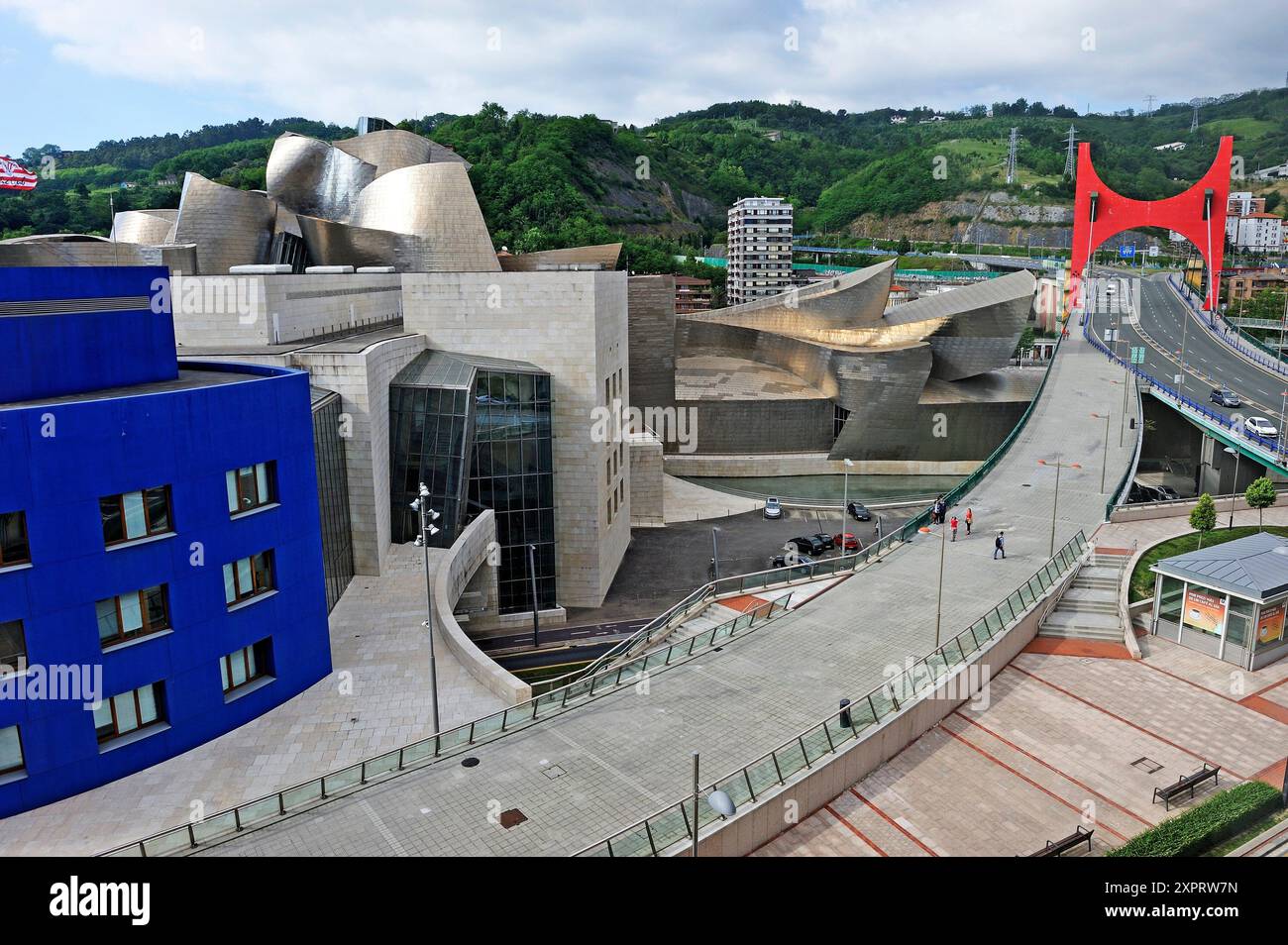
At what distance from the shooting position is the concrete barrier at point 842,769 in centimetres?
1266

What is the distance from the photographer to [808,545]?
3459cm

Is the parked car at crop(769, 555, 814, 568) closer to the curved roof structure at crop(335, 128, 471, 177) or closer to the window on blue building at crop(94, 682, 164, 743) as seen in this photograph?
the window on blue building at crop(94, 682, 164, 743)

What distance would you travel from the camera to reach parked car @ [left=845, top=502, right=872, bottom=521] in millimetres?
40531

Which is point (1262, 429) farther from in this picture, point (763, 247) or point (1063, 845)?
point (763, 247)

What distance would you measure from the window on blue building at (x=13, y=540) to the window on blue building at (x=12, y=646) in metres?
0.84

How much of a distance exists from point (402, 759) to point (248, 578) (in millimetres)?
4494

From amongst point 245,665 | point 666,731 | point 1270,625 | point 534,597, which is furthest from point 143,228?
point 1270,625

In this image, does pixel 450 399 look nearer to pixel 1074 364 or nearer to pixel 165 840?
pixel 165 840

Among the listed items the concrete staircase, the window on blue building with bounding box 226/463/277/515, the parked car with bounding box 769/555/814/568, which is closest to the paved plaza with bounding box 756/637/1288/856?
the concrete staircase

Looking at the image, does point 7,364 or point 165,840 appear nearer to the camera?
point 165,840

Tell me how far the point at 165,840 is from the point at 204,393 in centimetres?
661

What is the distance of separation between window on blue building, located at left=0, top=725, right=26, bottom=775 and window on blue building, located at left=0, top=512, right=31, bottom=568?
7.56 feet

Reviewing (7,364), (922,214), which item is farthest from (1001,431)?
(922,214)
